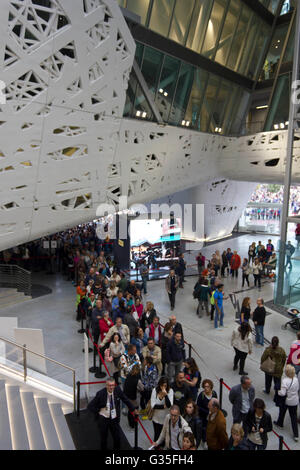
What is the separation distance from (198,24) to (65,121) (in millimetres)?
7840

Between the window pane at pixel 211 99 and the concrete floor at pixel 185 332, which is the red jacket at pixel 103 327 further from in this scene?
the window pane at pixel 211 99

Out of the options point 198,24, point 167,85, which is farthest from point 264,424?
point 198,24

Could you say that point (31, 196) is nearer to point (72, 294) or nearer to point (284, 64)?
point (72, 294)

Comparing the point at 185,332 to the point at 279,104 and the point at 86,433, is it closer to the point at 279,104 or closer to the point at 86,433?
the point at 86,433

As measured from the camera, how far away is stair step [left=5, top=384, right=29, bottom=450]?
574cm

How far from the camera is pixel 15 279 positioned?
45.2ft

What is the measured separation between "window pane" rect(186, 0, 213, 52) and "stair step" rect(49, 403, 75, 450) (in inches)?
525

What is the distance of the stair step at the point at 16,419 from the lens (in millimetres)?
5738

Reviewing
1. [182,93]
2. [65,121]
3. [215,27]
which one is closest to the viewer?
[65,121]

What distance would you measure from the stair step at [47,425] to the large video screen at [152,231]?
34.7 feet

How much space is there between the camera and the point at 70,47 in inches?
370

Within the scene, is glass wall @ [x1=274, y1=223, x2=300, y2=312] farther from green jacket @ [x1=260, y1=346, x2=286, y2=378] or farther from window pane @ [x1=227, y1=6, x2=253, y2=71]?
window pane @ [x1=227, y1=6, x2=253, y2=71]

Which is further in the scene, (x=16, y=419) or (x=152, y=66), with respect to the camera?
(x=152, y=66)
